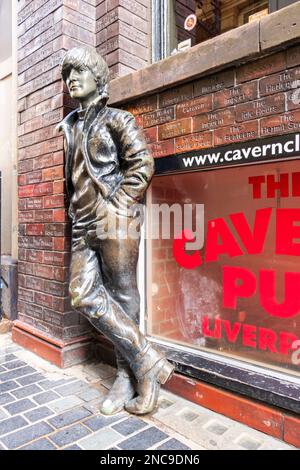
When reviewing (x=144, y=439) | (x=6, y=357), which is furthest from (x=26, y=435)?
(x=6, y=357)

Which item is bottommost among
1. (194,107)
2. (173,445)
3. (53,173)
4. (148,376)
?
(173,445)

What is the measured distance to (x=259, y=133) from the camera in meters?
2.16

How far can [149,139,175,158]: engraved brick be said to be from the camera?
263 cm

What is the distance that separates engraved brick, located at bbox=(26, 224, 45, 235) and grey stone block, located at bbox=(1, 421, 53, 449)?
5.43 ft

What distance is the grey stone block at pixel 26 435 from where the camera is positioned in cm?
204

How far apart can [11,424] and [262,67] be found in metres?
2.53

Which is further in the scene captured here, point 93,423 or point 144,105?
point 144,105

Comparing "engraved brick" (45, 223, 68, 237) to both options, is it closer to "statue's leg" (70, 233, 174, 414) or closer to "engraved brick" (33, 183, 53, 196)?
"engraved brick" (33, 183, 53, 196)

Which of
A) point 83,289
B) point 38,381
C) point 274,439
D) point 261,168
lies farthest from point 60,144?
point 274,439

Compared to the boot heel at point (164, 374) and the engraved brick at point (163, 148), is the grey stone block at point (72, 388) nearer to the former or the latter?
the boot heel at point (164, 374)

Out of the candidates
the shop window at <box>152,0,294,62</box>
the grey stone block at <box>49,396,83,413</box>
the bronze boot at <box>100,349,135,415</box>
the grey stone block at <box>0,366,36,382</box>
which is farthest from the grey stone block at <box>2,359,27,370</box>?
the shop window at <box>152,0,294,62</box>

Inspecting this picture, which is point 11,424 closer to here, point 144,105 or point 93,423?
point 93,423

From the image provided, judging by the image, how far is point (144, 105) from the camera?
9.22 feet

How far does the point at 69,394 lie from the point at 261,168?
2.01 meters
